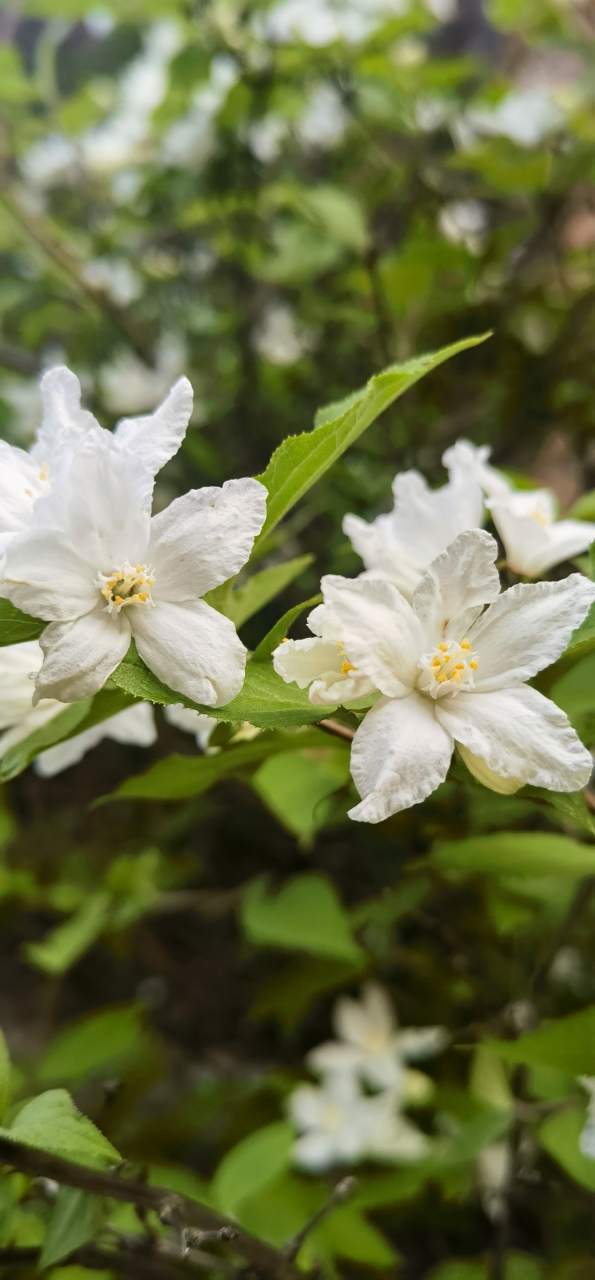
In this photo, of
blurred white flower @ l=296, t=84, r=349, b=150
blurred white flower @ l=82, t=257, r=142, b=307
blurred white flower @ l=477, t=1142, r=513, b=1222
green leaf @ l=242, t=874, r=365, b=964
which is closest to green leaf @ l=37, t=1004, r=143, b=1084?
green leaf @ l=242, t=874, r=365, b=964

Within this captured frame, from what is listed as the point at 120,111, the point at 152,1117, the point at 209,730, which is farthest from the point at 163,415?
the point at 120,111

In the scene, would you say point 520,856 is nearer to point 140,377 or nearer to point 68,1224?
point 68,1224

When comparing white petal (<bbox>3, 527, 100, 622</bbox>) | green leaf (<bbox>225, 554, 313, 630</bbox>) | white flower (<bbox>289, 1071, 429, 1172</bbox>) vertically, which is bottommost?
white flower (<bbox>289, 1071, 429, 1172</bbox>)

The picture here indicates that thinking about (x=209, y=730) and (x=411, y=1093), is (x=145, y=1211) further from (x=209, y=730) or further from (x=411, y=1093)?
(x=411, y=1093)

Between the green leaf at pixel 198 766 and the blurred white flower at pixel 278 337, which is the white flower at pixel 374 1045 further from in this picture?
the blurred white flower at pixel 278 337

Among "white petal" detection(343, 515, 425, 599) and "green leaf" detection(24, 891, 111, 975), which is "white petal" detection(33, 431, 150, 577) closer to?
"white petal" detection(343, 515, 425, 599)

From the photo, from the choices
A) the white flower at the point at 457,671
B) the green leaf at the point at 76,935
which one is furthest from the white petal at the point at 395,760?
the green leaf at the point at 76,935
